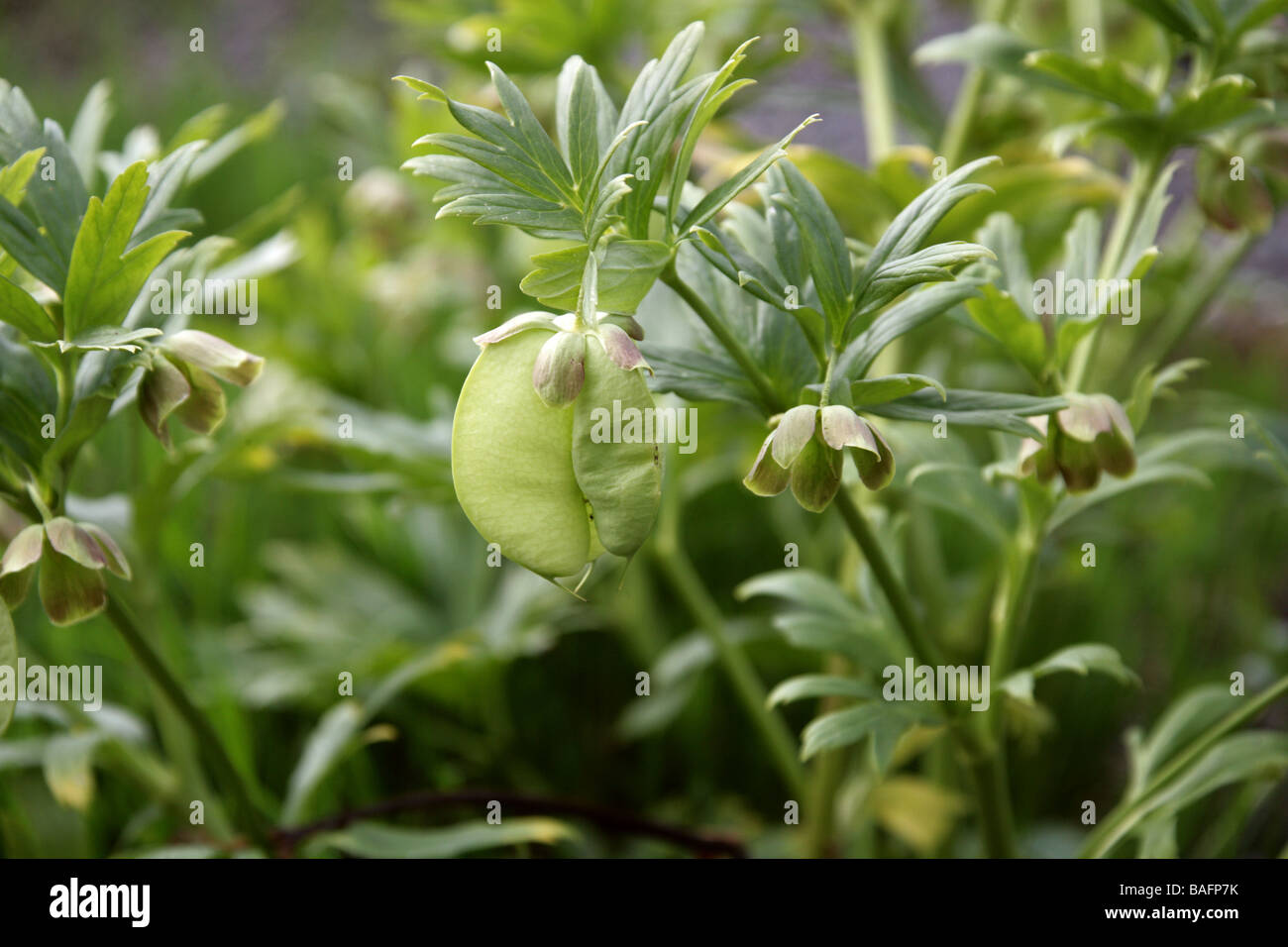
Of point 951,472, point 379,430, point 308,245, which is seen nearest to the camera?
point 951,472

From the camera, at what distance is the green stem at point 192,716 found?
1.59 feet

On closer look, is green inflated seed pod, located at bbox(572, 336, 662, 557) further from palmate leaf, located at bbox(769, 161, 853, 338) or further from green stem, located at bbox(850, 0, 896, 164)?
green stem, located at bbox(850, 0, 896, 164)

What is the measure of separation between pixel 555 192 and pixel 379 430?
0.46 metres

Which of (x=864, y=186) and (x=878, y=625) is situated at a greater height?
(x=864, y=186)

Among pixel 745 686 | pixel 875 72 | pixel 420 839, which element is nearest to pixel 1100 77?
pixel 875 72

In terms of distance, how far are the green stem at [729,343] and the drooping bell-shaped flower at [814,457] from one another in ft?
0.18

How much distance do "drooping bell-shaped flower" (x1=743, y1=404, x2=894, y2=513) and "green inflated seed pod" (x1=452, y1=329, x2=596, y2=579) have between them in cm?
7

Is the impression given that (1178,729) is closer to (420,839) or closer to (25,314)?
(420,839)

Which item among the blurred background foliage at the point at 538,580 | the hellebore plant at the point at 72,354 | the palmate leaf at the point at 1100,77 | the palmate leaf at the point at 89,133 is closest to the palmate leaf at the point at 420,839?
the blurred background foliage at the point at 538,580

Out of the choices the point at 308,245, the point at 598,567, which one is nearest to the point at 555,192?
the point at 598,567

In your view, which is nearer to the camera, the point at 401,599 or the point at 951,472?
the point at 951,472

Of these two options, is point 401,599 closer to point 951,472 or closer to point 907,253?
point 951,472

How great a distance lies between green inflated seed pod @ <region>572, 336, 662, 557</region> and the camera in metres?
0.35

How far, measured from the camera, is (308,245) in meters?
1.30
